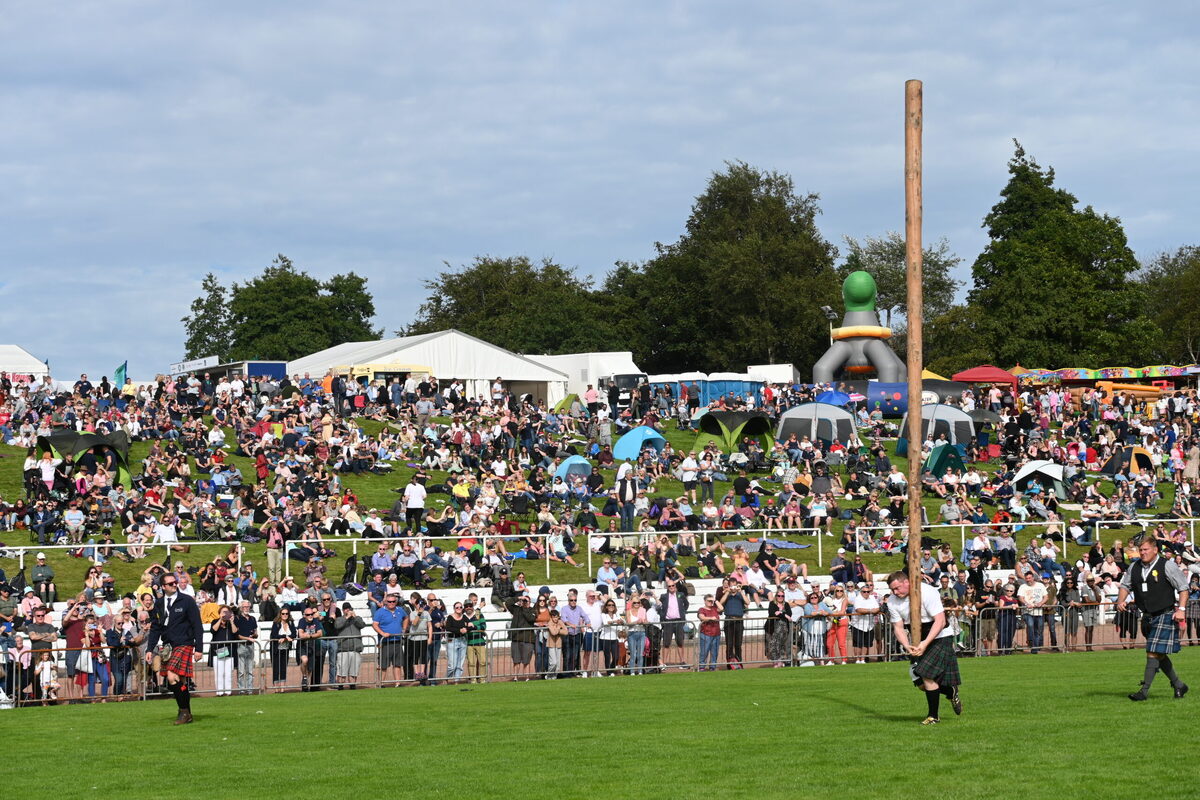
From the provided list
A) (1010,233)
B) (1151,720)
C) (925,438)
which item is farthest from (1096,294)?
(1151,720)

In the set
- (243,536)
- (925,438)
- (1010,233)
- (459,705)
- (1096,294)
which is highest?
(1010,233)

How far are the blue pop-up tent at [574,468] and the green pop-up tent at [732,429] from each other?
19.1 feet

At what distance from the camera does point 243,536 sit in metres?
25.0

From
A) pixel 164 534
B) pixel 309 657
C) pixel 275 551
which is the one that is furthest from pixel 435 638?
pixel 164 534

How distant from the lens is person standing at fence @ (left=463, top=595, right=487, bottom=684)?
1719cm

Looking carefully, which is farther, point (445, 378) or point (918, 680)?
point (445, 378)

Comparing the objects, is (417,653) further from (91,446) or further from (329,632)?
(91,446)

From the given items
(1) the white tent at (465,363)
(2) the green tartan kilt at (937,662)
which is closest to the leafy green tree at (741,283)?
(1) the white tent at (465,363)

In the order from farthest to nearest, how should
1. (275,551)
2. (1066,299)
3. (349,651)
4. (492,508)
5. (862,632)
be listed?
(1066,299), (492,508), (275,551), (862,632), (349,651)

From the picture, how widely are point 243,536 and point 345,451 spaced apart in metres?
7.34

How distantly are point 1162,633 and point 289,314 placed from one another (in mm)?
78111

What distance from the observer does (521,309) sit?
80.1m

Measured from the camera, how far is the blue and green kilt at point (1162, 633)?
35.8ft

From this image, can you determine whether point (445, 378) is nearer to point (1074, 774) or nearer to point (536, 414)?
point (536, 414)
